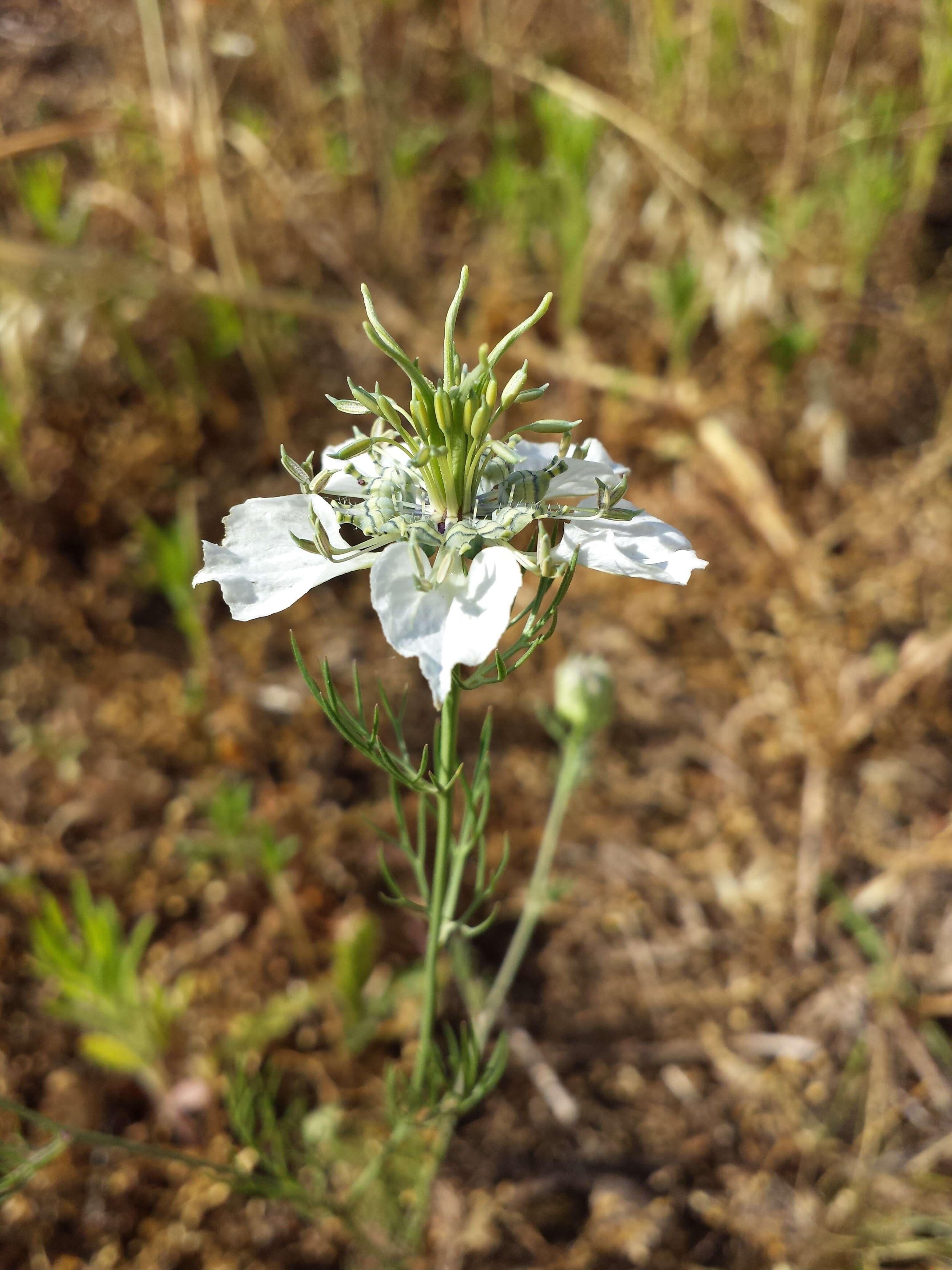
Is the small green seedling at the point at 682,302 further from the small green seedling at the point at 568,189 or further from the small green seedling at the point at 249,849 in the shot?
the small green seedling at the point at 249,849

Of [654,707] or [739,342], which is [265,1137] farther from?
[739,342]

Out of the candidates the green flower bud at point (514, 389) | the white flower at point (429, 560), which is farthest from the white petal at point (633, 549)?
the green flower bud at point (514, 389)

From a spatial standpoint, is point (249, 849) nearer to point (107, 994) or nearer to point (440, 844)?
point (107, 994)

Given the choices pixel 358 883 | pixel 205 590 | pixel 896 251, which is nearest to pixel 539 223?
pixel 896 251

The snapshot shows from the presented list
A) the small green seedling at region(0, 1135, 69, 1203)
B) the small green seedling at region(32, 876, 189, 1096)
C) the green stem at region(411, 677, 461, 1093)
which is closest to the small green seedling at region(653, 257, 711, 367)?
the green stem at region(411, 677, 461, 1093)

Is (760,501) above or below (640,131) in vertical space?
below

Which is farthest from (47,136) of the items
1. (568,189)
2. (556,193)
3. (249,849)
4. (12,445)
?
(249,849)

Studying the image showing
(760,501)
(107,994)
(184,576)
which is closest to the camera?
(107,994)

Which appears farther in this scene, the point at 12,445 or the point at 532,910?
the point at 12,445
